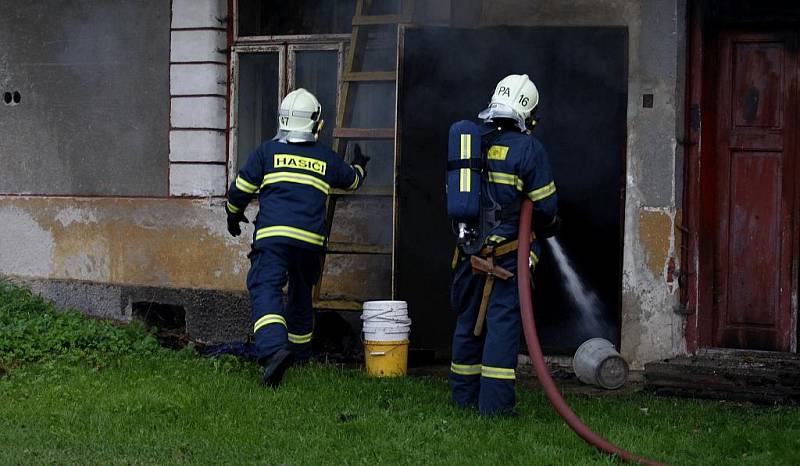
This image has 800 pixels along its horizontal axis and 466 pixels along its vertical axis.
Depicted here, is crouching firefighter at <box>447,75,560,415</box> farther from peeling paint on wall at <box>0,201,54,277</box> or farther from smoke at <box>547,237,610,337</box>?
peeling paint on wall at <box>0,201,54,277</box>

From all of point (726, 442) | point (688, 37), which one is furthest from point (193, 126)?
point (726, 442)

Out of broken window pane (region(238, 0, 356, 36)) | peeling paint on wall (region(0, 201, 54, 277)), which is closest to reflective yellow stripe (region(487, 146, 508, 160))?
broken window pane (region(238, 0, 356, 36))

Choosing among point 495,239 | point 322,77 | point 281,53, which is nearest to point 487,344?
point 495,239

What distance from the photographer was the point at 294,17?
9711 millimetres

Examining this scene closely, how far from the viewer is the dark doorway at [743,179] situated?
329 inches

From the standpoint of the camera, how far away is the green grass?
5676 mm

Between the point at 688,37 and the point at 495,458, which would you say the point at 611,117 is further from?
the point at 495,458

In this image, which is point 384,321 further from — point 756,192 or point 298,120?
point 756,192

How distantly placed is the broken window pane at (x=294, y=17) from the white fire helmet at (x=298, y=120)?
174 centimetres

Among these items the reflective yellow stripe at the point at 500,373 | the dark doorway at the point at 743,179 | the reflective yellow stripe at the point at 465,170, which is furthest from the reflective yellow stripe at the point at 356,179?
the dark doorway at the point at 743,179

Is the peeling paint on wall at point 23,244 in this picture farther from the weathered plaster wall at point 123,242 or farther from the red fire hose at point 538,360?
the red fire hose at point 538,360

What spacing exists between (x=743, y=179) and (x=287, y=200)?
3.30 meters

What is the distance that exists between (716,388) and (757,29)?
2.72 metres

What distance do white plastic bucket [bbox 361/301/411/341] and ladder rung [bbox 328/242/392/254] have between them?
2.27 feet
